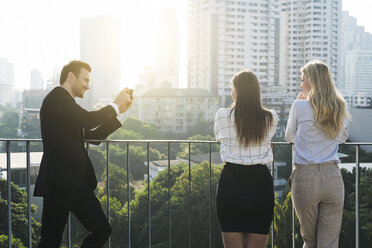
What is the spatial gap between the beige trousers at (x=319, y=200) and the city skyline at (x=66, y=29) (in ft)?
392

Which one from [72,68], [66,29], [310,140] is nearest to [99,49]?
[66,29]

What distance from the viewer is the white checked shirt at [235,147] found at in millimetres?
2779

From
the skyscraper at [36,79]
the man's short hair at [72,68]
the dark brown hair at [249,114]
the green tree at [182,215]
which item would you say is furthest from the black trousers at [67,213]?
the skyscraper at [36,79]

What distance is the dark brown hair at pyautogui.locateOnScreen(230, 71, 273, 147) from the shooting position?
2764 millimetres

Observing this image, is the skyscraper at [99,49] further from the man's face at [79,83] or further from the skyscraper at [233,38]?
the man's face at [79,83]

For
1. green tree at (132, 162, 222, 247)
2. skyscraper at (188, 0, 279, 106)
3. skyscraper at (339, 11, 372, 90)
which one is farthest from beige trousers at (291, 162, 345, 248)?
skyscraper at (339, 11, 372, 90)

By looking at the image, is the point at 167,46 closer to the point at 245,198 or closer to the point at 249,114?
the point at 249,114

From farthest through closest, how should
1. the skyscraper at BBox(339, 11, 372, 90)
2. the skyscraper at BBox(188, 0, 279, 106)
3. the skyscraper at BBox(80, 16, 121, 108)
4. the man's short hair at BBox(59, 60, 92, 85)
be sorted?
the skyscraper at BBox(80, 16, 121, 108) < the skyscraper at BBox(339, 11, 372, 90) < the skyscraper at BBox(188, 0, 279, 106) < the man's short hair at BBox(59, 60, 92, 85)

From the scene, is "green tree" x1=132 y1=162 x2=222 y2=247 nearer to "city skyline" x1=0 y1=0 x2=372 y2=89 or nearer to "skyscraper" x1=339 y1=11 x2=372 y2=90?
"city skyline" x1=0 y1=0 x2=372 y2=89

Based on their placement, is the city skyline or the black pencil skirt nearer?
the black pencil skirt

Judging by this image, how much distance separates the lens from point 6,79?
18912 cm

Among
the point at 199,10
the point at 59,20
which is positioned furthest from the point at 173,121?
the point at 59,20

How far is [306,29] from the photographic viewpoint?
4532 inches

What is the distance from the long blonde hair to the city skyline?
11951 centimetres
